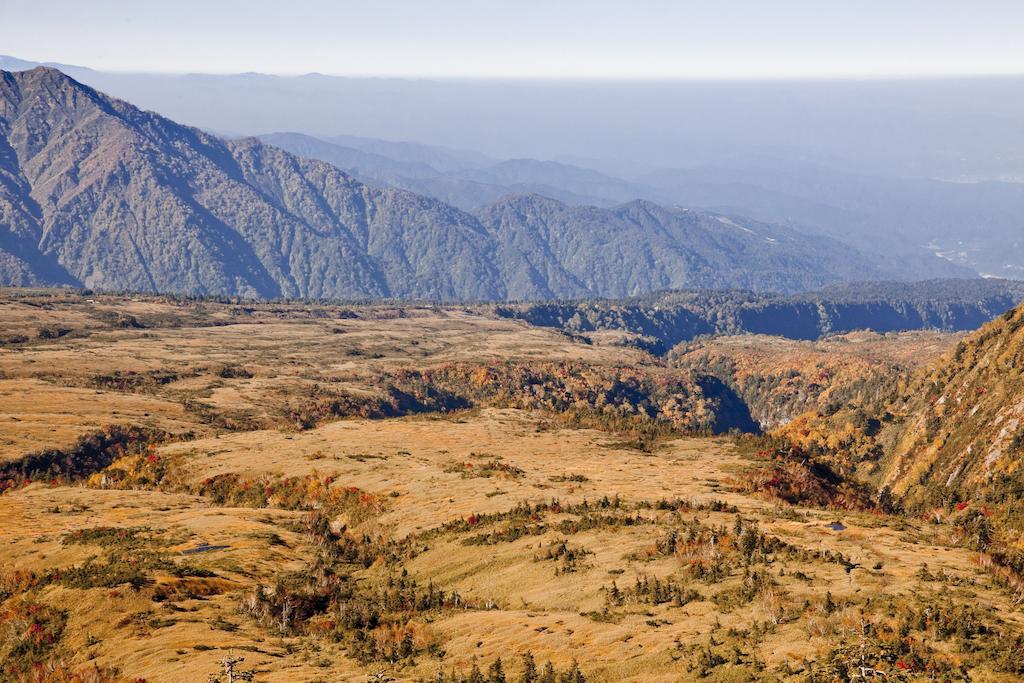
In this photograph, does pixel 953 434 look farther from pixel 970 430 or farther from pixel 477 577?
pixel 477 577

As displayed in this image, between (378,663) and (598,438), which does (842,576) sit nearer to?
(378,663)

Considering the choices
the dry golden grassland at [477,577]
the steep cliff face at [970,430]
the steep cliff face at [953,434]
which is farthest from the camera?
the steep cliff face at [970,430]

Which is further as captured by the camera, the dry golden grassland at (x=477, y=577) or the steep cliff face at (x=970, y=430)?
the steep cliff face at (x=970, y=430)

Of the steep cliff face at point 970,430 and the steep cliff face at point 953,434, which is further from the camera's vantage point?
the steep cliff face at point 970,430

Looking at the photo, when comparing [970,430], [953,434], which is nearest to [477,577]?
[970,430]

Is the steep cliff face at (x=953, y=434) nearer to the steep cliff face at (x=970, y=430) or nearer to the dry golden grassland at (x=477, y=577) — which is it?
the steep cliff face at (x=970, y=430)

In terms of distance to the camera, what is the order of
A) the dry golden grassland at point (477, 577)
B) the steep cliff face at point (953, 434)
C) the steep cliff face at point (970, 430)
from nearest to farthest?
the dry golden grassland at point (477, 577) → the steep cliff face at point (953, 434) → the steep cliff face at point (970, 430)

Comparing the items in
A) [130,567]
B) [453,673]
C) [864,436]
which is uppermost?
[453,673]

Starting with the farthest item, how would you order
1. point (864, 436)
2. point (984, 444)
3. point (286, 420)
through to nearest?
point (286, 420) < point (864, 436) < point (984, 444)

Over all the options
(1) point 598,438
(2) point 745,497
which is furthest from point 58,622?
(1) point 598,438

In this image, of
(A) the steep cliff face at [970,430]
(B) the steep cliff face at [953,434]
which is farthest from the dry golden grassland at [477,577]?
(A) the steep cliff face at [970,430]

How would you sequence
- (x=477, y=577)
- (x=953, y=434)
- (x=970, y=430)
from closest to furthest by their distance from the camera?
(x=477, y=577), (x=970, y=430), (x=953, y=434)
